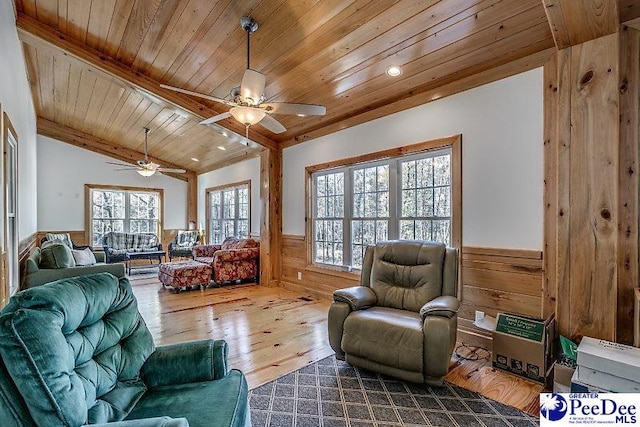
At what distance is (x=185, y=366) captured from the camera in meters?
1.58

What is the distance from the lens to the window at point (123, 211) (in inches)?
322

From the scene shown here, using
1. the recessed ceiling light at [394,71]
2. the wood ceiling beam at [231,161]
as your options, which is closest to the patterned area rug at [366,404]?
the recessed ceiling light at [394,71]

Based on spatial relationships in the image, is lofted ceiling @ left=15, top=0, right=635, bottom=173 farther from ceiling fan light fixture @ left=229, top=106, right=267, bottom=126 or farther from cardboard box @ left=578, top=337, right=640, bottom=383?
cardboard box @ left=578, top=337, right=640, bottom=383

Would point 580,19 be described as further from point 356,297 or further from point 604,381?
point 356,297

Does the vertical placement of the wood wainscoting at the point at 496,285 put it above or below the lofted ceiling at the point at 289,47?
below

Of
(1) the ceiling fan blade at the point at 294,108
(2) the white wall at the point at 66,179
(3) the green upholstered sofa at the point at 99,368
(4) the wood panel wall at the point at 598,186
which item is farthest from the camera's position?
(2) the white wall at the point at 66,179

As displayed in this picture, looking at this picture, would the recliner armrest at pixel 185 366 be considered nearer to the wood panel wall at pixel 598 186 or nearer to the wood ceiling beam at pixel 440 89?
the wood panel wall at pixel 598 186

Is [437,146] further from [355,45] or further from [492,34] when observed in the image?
[355,45]

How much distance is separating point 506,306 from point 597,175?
1.29 metres

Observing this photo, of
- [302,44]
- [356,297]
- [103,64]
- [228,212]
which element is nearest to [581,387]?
[356,297]

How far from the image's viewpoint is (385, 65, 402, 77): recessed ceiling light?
3.27 m

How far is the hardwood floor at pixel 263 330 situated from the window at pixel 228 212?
72.1 inches

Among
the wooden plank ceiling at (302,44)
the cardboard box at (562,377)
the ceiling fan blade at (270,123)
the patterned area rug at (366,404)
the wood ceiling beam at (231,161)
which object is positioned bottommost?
the patterned area rug at (366,404)

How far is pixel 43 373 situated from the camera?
1046 mm
